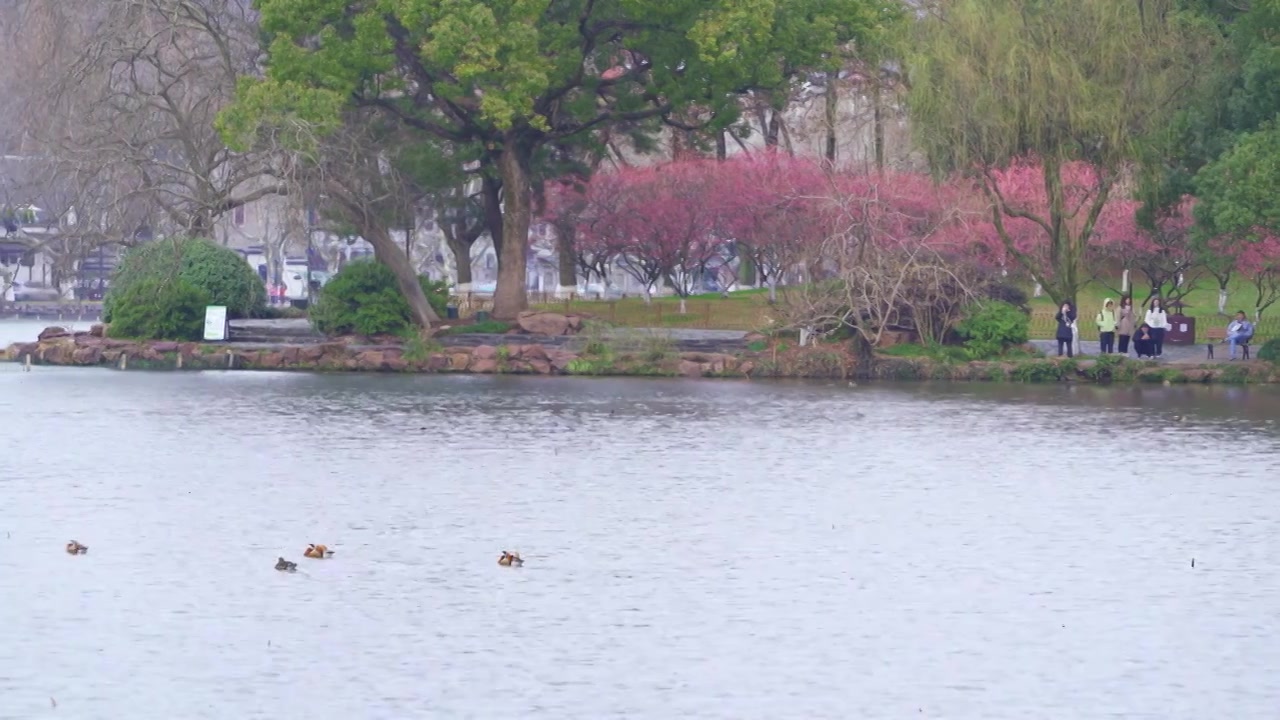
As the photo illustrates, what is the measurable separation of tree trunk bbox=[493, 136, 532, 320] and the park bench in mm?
19045

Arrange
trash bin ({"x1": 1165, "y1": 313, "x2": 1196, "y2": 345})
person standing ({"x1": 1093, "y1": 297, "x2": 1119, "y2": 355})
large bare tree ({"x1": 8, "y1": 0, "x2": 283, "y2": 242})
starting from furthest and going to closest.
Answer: trash bin ({"x1": 1165, "y1": 313, "x2": 1196, "y2": 345}) < large bare tree ({"x1": 8, "y1": 0, "x2": 283, "y2": 242}) < person standing ({"x1": 1093, "y1": 297, "x2": 1119, "y2": 355})

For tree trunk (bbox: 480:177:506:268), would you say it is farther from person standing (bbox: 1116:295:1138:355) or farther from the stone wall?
person standing (bbox: 1116:295:1138:355)

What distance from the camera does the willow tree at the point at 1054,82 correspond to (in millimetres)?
48750

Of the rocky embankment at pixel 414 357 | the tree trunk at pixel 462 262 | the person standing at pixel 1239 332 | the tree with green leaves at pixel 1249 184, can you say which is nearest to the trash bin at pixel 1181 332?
the person standing at pixel 1239 332

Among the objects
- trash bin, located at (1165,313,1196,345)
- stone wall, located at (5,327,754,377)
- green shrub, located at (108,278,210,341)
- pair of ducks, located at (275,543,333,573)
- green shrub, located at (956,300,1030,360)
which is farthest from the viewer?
trash bin, located at (1165,313,1196,345)

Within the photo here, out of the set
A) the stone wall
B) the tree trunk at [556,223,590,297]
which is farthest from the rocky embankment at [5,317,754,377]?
the tree trunk at [556,223,590,297]

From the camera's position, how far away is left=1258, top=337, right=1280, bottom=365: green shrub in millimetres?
47781

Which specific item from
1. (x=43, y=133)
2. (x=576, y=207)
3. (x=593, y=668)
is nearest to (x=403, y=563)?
(x=593, y=668)

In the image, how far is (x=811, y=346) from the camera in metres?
49.4

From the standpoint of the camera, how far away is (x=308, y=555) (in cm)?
2206

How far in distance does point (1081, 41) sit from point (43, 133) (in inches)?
1135

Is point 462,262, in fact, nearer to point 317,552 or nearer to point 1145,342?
point 1145,342

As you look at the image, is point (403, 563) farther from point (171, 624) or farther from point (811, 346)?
point (811, 346)

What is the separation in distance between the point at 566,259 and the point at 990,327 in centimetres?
2259
